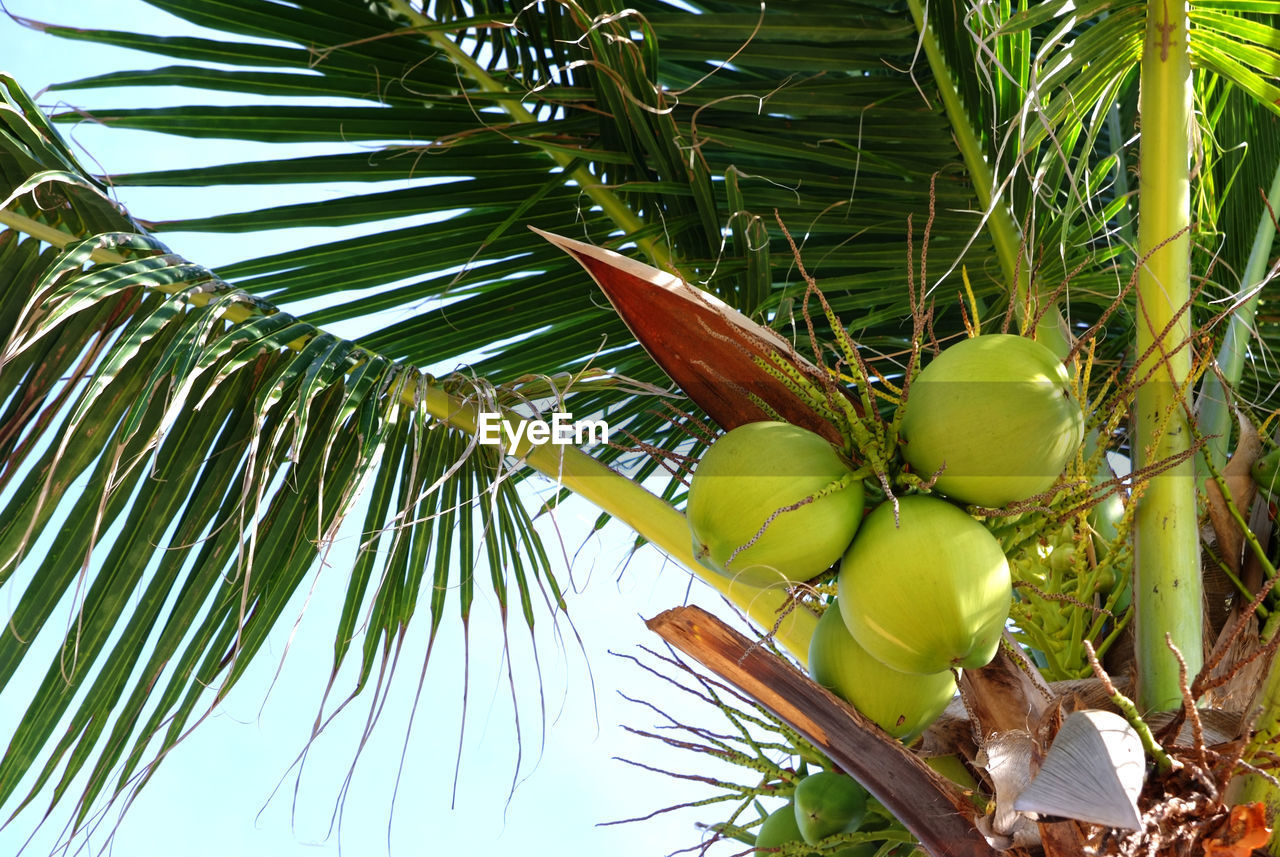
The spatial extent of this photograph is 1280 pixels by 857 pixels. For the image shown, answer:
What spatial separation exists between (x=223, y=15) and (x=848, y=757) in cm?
118

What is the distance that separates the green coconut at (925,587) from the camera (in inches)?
33.8

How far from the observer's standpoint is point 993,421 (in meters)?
0.88

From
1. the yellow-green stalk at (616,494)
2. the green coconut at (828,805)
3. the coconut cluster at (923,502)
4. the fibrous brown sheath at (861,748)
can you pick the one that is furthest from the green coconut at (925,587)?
the yellow-green stalk at (616,494)

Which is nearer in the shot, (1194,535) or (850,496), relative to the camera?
(850,496)

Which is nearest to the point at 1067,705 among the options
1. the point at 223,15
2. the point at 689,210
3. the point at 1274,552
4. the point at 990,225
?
the point at 1274,552

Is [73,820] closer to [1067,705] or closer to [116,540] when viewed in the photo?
[116,540]

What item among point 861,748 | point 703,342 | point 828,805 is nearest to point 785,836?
point 828,805

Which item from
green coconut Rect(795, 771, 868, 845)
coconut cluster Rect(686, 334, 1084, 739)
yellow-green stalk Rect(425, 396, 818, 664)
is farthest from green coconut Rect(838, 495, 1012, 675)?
yellow-green stalk Rect(425, 396, 818, 664)

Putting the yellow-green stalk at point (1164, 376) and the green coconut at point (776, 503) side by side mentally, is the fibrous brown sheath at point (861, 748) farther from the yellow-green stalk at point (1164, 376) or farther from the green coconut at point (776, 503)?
the yellow-green stalk at point (1164, 376)

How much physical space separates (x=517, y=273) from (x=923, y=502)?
0.92 metres

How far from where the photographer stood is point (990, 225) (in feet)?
4.95

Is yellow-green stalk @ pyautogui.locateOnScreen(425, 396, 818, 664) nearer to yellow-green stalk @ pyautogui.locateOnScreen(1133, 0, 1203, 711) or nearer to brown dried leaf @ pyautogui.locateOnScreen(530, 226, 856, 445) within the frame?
brown dried leaf @ pyautogui.locateOnScreen(530, 226, 856, 445)

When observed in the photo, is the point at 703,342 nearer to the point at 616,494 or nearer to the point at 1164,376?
the point at 616,494

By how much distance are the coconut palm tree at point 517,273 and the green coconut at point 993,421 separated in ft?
0.31
